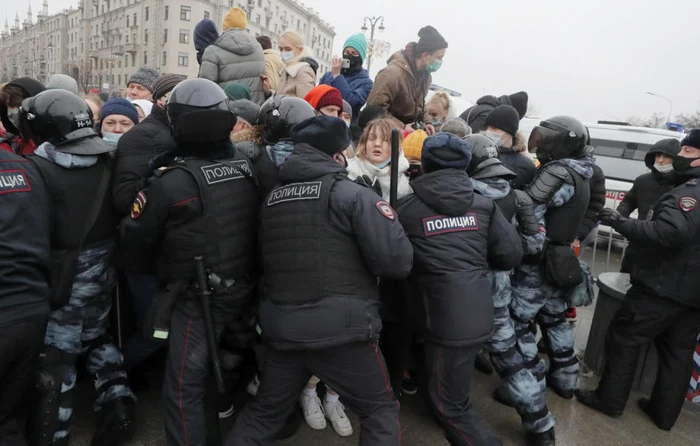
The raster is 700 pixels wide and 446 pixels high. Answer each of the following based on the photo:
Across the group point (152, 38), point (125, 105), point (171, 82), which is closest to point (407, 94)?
point (171, 82)

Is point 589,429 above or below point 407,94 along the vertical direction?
below

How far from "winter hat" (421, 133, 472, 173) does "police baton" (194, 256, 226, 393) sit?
1434 millimetres

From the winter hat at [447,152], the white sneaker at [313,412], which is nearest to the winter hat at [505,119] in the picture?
the winter hat at [447,152]

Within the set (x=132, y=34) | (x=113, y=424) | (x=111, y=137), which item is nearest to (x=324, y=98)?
(x=111, y=137)

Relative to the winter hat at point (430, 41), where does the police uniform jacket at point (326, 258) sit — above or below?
below

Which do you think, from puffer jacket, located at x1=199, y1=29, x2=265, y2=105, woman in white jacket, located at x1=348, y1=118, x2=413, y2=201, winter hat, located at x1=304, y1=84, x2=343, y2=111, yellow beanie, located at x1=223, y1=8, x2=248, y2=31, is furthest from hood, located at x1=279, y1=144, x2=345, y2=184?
yellow beanie, located at x1=223, y1=8, x2=248, y2=31

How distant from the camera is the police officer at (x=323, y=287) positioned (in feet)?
7.63

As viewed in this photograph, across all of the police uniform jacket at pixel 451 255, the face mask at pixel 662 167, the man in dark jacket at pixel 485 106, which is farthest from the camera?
the man in dark jacket at pixel 485 106

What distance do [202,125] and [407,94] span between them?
284cm

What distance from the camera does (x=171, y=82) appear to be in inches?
143

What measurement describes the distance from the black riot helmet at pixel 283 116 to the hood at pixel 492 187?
1.19m

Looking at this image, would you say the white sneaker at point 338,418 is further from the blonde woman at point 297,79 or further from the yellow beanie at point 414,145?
the blonde woman at point 297,79

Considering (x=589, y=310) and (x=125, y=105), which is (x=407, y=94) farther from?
(x=589, y=310)

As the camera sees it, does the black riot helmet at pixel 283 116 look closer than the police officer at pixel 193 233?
No
